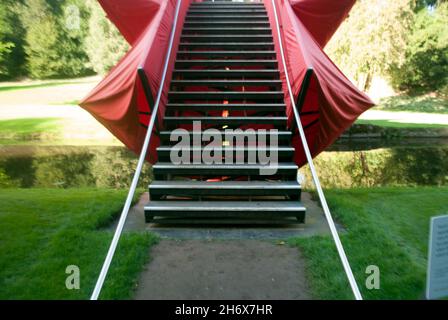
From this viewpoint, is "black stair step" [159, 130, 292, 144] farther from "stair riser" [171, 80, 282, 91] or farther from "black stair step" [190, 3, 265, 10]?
"black stair step" [190, 3, 265, 10]

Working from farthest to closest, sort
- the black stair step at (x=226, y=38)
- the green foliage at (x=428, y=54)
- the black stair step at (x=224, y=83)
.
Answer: the green foliage at (x=428, y=54) → the black stair step at (x=226, y=38) → the black stair step at (x=224, y=83)

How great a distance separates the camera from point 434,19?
33656mm

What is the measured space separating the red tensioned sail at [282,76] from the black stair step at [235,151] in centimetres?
66

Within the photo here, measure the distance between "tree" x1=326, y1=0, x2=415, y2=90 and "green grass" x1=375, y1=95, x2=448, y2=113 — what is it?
969 cm

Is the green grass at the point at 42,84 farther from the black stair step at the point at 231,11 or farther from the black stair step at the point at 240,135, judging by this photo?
the black stair step at the point at 240,135

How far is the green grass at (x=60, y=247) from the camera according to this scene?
316 cm

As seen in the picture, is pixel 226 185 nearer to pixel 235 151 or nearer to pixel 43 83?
pixel 235 151

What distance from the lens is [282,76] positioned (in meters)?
6.07

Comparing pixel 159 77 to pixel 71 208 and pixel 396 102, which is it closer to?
pixel 71 208

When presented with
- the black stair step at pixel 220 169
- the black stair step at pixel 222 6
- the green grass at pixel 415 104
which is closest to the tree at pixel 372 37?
the green grass at pixel 415 104

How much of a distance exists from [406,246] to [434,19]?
36.9 m

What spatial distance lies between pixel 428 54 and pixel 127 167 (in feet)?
105

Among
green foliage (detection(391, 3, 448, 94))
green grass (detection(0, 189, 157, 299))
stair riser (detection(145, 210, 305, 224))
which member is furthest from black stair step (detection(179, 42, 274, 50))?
green foliage (detection(391, 3, 448, 94))
